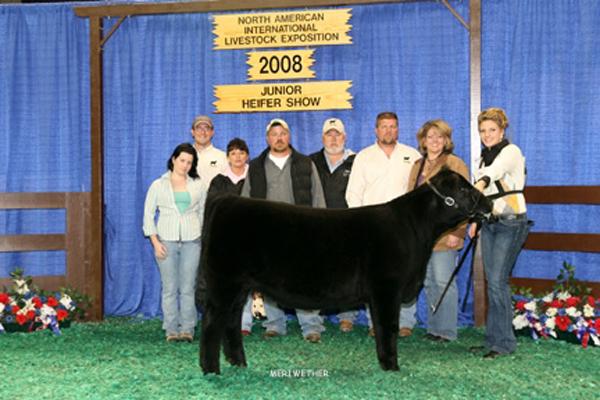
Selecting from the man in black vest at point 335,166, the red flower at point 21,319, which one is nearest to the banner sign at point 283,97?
the man in black vest at point 335,166

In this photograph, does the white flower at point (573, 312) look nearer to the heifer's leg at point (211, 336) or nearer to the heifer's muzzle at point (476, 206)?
the heifer's muzzle at point (476, 206)

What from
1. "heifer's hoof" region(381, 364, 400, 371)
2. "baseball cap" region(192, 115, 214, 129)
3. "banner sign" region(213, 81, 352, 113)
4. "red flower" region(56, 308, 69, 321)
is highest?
"banner sign" region(213, 81, 352, 113)

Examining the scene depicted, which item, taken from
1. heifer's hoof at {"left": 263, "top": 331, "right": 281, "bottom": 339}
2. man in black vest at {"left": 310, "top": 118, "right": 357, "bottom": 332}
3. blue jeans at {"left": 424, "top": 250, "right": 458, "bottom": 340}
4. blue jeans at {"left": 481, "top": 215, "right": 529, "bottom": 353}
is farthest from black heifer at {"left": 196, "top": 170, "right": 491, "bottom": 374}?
man in black vest at {"left": 310, "top": 118, "right": 357, "bottom": 332}

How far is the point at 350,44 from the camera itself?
6918mm

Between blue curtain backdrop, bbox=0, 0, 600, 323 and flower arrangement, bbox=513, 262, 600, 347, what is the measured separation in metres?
0.55

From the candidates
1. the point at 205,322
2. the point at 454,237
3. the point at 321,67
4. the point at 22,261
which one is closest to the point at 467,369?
the point at 454,237

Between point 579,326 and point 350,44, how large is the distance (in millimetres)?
3422

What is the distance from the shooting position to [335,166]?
6371 mm

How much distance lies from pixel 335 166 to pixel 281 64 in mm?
1319

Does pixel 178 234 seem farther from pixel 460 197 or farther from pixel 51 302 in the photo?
pixel 460 197

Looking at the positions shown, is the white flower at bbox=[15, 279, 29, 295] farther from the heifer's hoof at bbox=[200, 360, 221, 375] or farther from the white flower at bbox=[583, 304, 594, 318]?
the white flower at bbox=[583, 304, 594, 318]

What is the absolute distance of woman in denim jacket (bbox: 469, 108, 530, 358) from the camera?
15.8ft

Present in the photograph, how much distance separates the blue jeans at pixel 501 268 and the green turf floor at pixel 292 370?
19 centimetres

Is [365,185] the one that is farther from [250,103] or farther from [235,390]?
[235,390]
